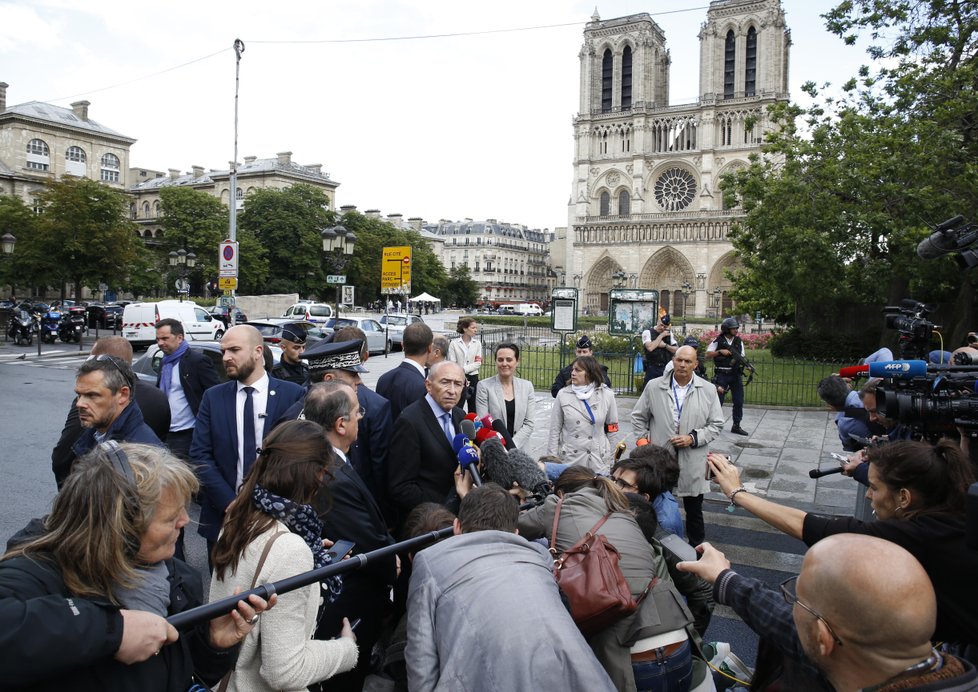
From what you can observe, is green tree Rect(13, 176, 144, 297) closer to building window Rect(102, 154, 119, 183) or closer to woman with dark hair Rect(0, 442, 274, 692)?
woman with dark hair Rect(0, 442, 274, 692)

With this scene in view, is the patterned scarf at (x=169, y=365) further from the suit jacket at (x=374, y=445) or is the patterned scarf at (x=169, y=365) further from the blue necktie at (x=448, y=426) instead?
the blue necktie at (x=448, y=426)

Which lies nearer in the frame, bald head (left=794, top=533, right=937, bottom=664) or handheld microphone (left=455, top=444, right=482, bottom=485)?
bald head (left=794, top=533, right=937, bottom=664)

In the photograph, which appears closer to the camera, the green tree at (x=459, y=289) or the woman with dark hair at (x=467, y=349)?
the woman with dark hair at (x=467, y=349)

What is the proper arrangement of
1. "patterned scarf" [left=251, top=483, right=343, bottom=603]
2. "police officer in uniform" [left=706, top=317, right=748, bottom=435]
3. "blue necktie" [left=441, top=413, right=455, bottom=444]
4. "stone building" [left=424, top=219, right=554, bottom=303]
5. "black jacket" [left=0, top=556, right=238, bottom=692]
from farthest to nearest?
"stone building" [left=424, top=219, right=554, bottom=303] → "police officer in uniform" [left=706, top=317, right=748, bottom=435] → "blue necktie" [left=441, top=413, right=455, bottom=444] → "patterned scarf" [left=251, top=483, right=343, bottom=603] → "black jacket" [left=0, top=556, right=238, bottom=692]

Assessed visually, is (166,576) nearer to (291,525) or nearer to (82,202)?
(291,525)

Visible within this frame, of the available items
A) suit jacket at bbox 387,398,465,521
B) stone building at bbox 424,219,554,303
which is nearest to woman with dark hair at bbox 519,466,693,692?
suit jacket at bbox 387,398,465,521

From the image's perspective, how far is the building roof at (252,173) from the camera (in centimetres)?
7388

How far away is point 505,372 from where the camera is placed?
6145mm

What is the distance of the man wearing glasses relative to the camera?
1743 mm

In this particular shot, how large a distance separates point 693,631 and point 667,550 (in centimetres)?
35

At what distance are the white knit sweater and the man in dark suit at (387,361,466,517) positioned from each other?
1581mm

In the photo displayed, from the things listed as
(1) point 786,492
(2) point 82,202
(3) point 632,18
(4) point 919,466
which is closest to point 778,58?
(3) point 632,18

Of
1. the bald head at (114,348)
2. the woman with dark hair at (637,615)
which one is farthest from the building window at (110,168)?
the woman with dark hair at (637,615)

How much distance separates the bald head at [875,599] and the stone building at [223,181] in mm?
73752
